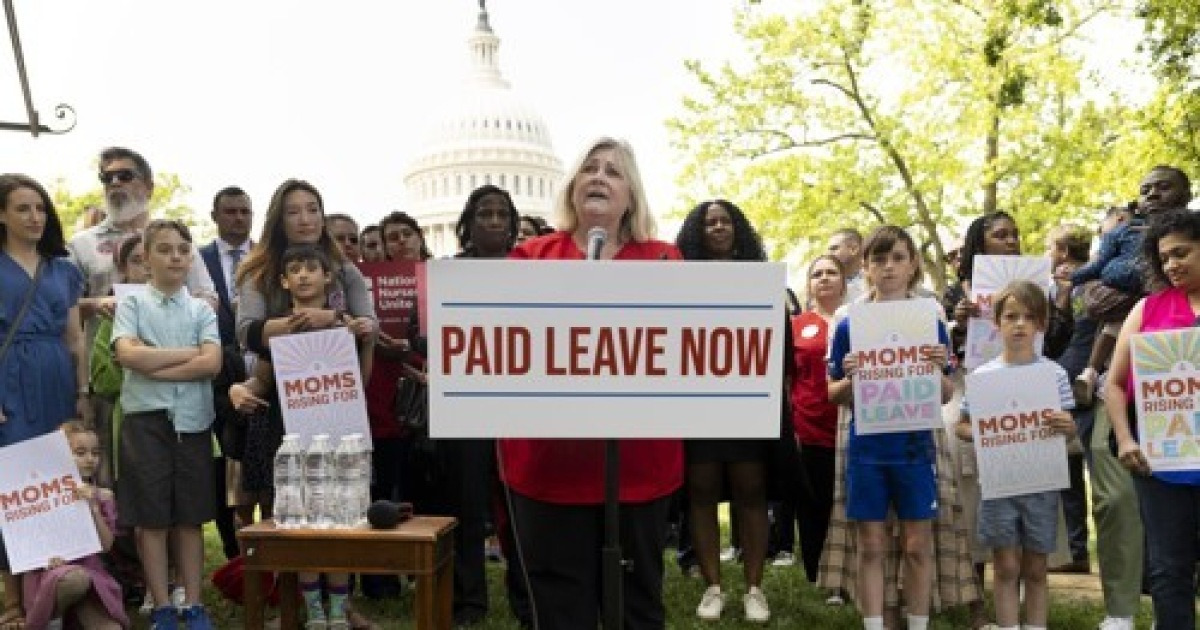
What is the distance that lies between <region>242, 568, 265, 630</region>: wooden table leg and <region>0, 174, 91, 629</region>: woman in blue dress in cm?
116

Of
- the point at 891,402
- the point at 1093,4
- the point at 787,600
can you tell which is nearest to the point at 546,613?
the point at 891,402

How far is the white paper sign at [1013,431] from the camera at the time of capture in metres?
5.01

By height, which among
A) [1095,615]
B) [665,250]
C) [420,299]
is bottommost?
[1095,615]

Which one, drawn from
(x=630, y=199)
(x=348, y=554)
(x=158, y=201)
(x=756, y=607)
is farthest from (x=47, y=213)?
(x=158, y=201)

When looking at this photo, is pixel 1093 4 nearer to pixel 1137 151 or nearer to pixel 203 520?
pixel 1137 151

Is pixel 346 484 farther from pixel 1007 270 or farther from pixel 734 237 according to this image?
pixel 1007 270

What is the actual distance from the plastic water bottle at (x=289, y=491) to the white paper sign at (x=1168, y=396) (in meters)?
3.62

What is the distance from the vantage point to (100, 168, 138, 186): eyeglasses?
20.9ft

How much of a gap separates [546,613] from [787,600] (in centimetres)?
359

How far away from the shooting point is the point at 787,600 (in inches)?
252

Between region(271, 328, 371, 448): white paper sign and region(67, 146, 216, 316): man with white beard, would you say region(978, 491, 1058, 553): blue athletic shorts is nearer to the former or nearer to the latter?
region(271, 328, 371, 448): white paper sign

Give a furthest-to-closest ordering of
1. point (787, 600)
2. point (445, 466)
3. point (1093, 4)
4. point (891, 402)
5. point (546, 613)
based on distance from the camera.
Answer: point (1093, 4)
point (787, 600)
point (445, 466)
point (891, 402)
point (546, 613)

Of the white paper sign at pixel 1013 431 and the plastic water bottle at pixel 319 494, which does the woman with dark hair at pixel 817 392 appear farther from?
the plastic water bottle at pixel 319 494

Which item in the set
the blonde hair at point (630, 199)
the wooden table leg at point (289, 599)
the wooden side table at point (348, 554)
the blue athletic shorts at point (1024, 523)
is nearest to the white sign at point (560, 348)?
the blonde hair at point (630, 199)
